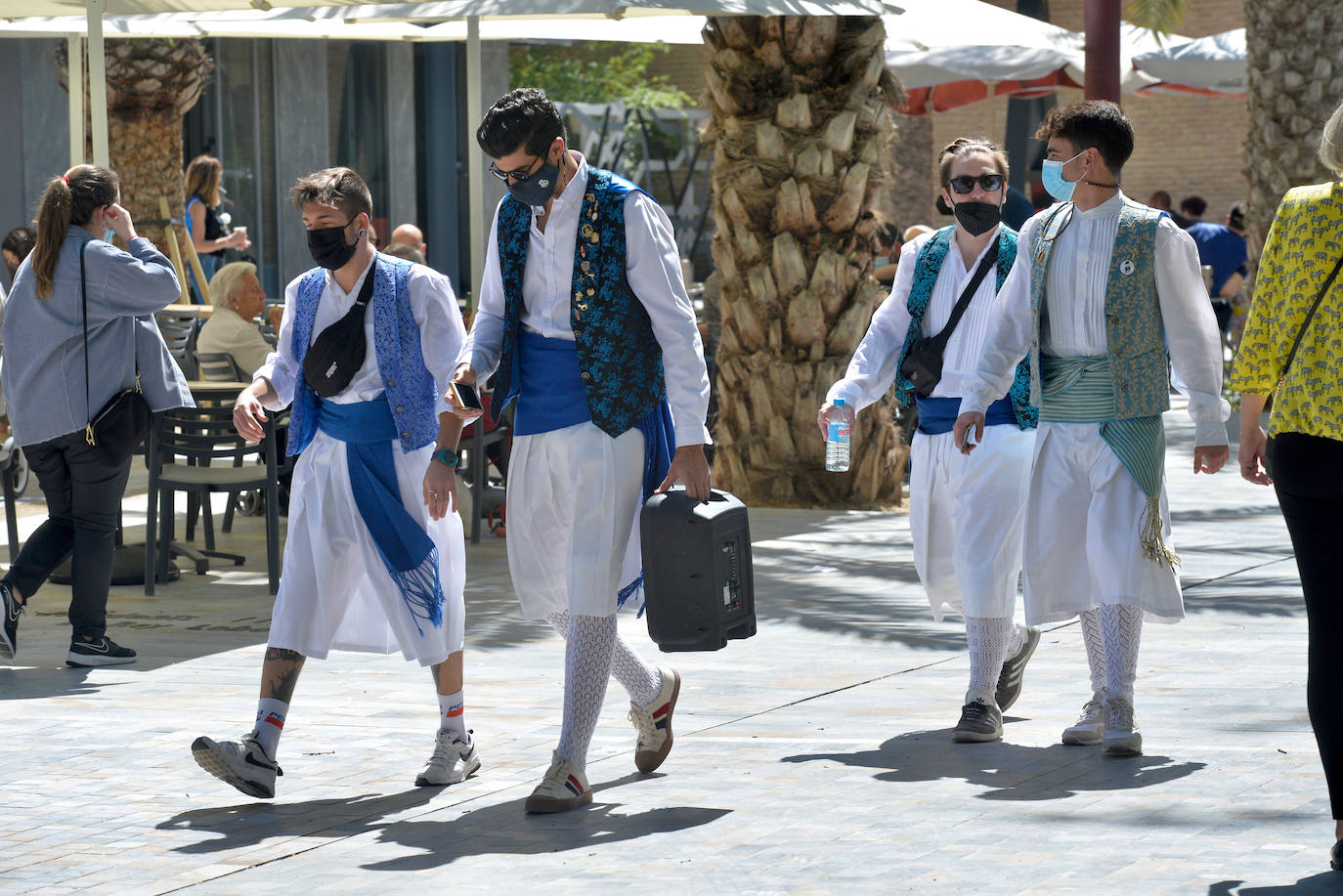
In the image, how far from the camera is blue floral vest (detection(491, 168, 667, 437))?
5316 millimetres

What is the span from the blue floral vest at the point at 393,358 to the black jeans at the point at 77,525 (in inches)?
82.3

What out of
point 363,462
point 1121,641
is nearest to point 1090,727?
point 1121,641

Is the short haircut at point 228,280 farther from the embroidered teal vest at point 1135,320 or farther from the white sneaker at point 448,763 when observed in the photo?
the embroidered teal vest at point 1135,320

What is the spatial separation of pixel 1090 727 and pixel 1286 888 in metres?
1.57

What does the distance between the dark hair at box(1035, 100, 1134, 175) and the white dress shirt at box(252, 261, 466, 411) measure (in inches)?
71.6

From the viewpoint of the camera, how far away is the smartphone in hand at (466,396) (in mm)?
5461

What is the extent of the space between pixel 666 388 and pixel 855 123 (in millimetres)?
7248

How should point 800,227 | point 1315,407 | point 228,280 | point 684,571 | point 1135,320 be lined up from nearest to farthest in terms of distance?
point 1315,407 < point 684,571 < point 1135,320 < point 228,280 < point 800,227

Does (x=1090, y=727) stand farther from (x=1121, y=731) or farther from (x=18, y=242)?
(x=18, y=242)

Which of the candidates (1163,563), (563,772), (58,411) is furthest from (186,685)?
(1163,563)

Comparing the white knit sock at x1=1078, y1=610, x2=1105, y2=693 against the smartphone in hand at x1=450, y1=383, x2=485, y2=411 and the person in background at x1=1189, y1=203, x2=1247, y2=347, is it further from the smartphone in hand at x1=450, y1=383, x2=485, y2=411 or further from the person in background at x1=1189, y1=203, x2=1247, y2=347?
the person in background at x1=1189, y1=203, x2=1247, y2=347

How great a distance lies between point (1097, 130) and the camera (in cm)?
595

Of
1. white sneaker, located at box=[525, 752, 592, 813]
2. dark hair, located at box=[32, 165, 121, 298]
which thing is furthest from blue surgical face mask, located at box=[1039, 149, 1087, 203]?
dark hair, located at box=[32, 165, 121, 298]

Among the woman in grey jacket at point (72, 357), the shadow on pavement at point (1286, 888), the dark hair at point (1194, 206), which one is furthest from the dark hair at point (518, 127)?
the dark hair at point (1194, 206)
